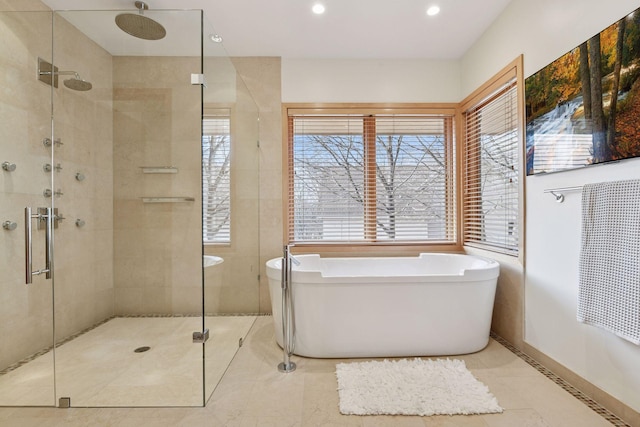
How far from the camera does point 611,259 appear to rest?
1.48 m

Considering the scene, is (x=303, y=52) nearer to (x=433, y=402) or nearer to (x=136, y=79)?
(x=136, y=79)

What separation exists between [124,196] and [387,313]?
2042 mm

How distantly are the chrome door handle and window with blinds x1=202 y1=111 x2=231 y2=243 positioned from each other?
2.80 ft

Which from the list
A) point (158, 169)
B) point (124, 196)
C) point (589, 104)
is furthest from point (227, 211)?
point (589, 104)

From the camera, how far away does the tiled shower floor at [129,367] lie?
1.70 meters

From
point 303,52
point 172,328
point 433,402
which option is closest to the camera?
point 433,402

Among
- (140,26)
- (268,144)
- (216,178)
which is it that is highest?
(140,26)

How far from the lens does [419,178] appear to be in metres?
3.18

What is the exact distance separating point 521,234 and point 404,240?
1150mm

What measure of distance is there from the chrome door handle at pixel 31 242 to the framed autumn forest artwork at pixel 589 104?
3.00 m

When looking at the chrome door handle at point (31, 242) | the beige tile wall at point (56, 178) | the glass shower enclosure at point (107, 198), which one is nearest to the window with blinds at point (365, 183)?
the glass shower enclosure at point (107, 198)

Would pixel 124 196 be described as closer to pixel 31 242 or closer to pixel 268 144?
pixel 31 242

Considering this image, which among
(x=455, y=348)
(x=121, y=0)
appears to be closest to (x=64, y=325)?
(x=121, y=0)

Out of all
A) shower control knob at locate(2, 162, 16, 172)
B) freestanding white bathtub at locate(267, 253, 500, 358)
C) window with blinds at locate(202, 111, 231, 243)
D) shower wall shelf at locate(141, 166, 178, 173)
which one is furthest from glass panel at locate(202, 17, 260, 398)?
shower control knob at locate(2, 162, 16, 172)
